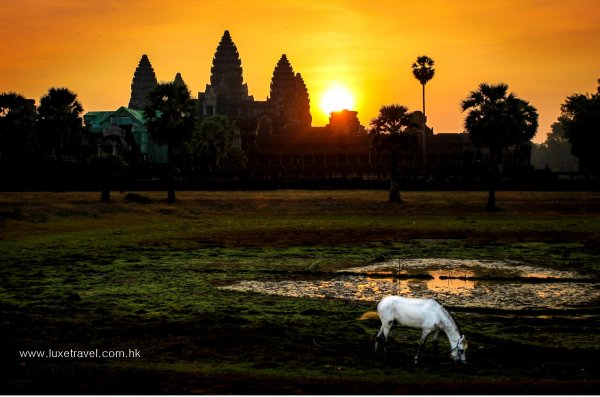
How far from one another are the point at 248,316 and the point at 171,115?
2107 inches

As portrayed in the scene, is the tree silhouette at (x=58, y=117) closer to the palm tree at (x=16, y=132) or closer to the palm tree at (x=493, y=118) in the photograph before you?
the palm tree at (x=16, y=132)

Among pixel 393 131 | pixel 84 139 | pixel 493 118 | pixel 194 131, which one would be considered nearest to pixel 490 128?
pixel 493 118

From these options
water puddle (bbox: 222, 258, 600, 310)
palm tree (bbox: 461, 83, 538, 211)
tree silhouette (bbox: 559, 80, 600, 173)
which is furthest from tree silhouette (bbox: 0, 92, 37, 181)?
water puddle (bbox: 222, 258, 600, 310)

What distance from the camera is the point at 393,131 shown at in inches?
2965

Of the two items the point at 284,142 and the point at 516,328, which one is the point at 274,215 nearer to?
the point at 516,328

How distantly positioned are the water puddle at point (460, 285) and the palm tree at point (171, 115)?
43.7 metres

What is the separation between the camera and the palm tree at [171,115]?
7175 cm

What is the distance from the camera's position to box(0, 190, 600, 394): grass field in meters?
14.1

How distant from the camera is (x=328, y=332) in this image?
61.2 ft

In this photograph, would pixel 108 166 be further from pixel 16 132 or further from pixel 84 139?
pixel 84 139

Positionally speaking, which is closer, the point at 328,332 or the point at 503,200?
the point at 328,332

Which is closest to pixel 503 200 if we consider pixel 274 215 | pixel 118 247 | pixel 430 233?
pixel 274 215

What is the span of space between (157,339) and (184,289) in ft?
22.8

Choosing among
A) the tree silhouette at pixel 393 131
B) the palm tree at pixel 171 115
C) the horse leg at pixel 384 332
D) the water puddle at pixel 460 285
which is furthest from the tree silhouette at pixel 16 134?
the horse leg at pixel 384 332
